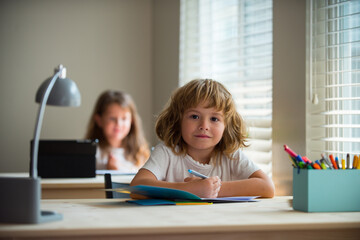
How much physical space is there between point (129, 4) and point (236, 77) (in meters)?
1.60

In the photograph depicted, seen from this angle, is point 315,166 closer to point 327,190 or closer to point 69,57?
point 327,190

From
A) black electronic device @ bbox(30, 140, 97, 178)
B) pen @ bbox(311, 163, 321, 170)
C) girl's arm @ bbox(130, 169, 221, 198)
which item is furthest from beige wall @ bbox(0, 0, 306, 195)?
pen @ bbox(311, 163, 321, 170)

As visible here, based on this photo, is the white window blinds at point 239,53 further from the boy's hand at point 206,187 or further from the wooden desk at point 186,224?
the wooden desk at point 186,224

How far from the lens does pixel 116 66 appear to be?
4238mm

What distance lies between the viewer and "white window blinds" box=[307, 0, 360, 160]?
6.96ft

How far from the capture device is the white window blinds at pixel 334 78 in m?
2.12

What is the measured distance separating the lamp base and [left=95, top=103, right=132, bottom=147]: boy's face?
2347mm

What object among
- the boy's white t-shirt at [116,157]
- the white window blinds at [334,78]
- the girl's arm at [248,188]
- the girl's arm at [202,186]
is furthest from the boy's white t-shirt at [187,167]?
the boy's white t-shirt at [116,157]

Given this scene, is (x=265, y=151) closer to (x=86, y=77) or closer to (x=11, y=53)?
(x=86, y=77)

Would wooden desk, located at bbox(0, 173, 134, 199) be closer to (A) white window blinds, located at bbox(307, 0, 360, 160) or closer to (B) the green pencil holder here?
(A) white window blinds, located at bbox(307, 0, 360, 160)

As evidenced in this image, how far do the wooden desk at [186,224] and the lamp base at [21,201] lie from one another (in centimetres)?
3

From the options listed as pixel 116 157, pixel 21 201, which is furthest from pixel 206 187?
pixel 116 157

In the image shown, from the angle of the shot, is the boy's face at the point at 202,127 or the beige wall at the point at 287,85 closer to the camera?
the boy's face at the point at 202,127

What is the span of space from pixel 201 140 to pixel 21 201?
35.1 inches
